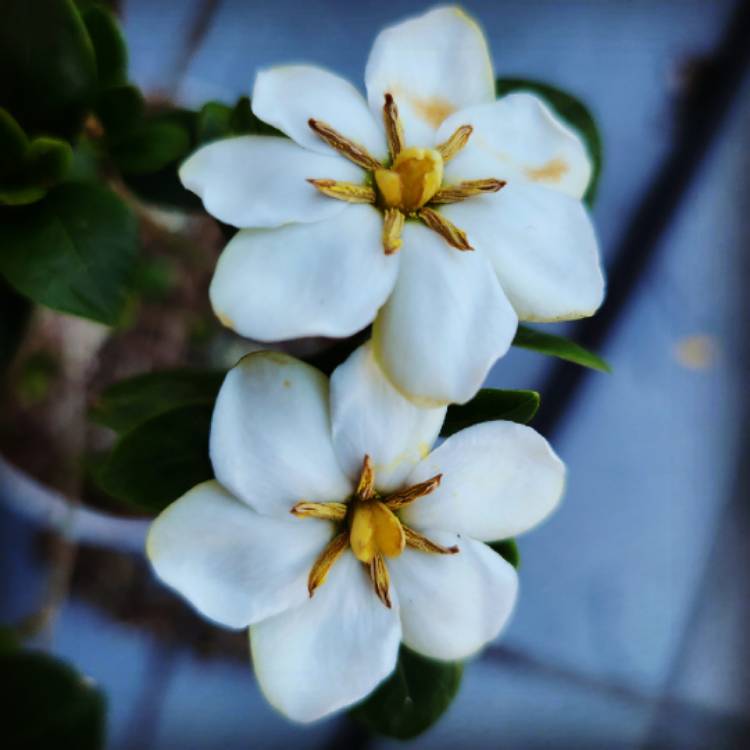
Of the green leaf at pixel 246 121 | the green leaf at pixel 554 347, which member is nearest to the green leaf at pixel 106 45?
the green leaf at pixel 246 121

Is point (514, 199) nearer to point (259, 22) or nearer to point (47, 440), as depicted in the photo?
point (47, 440)

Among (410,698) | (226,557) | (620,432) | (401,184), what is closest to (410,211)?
(401,184)

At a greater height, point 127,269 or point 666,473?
point 127,269

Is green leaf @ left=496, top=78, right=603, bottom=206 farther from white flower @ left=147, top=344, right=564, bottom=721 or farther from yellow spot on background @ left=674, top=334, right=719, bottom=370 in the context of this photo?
yellow spot on background @ left=674, top=334, right=719, bottom=370

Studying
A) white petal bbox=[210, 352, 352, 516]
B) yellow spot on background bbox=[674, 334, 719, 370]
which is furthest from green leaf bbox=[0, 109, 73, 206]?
yellow spot on background bbox=[674, 334, 719, 370]

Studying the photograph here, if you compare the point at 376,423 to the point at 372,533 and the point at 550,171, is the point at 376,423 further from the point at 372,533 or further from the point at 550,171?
the point at 550,171

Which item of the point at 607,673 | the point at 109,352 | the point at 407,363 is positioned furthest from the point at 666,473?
the point at 407,363
